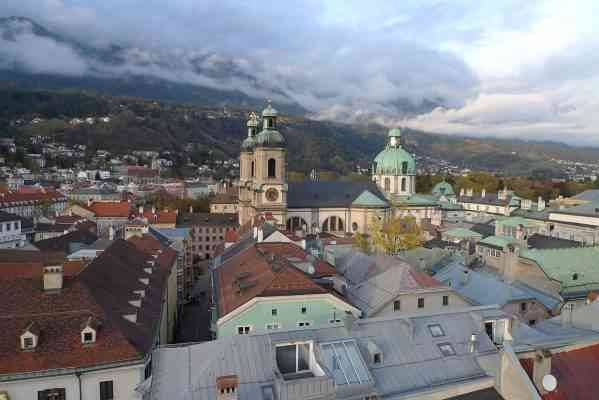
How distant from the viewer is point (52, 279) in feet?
76.3

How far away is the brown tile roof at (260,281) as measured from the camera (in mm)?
27812

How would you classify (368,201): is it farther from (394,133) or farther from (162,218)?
(162,218)

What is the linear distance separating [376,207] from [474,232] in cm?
1693

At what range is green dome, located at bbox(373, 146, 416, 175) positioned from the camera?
315 feet

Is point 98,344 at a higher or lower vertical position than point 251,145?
lower

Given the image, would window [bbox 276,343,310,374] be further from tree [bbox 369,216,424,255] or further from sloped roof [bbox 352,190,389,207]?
sloped roof [bbox 352,190,389,207]

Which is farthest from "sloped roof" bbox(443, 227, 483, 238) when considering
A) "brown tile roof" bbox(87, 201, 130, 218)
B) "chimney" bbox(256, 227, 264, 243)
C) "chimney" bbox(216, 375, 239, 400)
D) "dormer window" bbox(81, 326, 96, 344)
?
"chimney" bbox(216, 375, 239, 400)

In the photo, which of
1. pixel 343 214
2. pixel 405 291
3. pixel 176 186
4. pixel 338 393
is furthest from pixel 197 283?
pixel 176 186

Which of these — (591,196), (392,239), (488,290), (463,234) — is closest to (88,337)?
(488,290)

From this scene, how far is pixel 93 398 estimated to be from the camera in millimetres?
20562

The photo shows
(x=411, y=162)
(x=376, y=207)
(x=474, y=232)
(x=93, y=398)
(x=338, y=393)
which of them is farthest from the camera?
(x=411, y=162)

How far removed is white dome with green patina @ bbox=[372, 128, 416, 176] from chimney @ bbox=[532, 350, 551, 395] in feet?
265

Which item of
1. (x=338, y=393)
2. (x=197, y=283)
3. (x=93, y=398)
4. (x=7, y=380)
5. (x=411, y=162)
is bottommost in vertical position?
(x=197, y=283)

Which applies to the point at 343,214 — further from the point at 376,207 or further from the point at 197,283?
the point at 197,283
